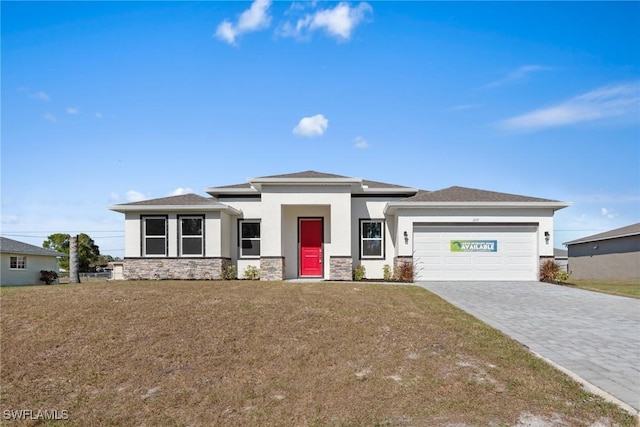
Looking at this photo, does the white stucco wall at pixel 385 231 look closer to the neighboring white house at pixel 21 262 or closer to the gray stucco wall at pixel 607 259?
the gray stucco wall at pixel 607 259

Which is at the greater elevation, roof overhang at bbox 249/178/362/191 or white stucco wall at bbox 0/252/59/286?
roof overhang at bbox 249/178/362/191

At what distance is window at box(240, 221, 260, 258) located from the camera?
65.0 ft

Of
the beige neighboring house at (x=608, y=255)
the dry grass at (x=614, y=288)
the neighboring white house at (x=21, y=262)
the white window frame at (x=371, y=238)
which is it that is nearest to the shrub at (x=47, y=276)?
the neighboring white house at (x=21, y=262)

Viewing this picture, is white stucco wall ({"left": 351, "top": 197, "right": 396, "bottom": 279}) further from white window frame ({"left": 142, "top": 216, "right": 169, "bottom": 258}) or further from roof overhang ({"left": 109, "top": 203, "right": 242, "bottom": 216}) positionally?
white window frame ({"left": 142, "top": 216, "right": 169, "bottom": 258})

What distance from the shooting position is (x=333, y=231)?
59.2 ft

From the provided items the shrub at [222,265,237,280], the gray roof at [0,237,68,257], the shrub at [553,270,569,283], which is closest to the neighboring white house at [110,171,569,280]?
the shrub at [222,265,237,280]

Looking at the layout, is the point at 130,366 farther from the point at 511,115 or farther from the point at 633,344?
the point at 511,115

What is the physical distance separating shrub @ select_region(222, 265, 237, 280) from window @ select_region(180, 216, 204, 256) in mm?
1331

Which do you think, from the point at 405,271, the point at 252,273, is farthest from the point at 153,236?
the point at 405,271

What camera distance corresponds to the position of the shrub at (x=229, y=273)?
19.0 meters

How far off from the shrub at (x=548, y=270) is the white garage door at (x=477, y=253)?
0.89 feet

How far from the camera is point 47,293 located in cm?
1236

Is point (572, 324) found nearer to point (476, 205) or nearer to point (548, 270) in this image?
point (476, 205)

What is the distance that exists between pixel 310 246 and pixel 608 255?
835 inches
